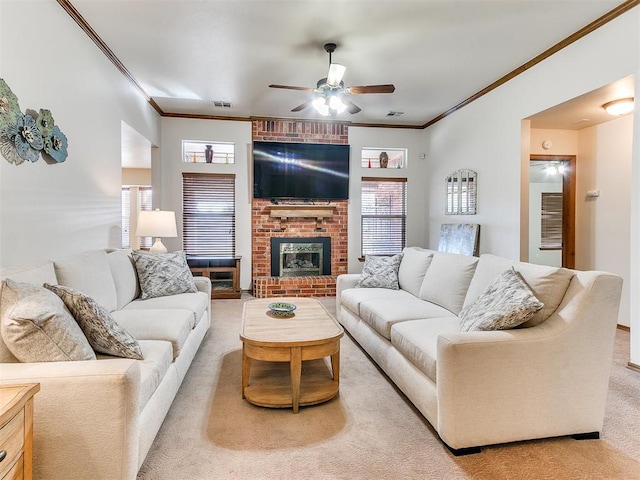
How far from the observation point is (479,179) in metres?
4.79

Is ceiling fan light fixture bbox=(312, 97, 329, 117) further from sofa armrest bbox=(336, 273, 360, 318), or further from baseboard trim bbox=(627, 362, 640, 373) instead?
baseboard trim bbox=(627, 362, 640, 373)

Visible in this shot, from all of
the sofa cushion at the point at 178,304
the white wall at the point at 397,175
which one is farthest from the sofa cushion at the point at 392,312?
the white wall at the point at 397,175

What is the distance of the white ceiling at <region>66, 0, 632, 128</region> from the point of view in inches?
113

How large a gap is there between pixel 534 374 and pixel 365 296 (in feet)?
5.87

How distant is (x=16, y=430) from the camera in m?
1.17

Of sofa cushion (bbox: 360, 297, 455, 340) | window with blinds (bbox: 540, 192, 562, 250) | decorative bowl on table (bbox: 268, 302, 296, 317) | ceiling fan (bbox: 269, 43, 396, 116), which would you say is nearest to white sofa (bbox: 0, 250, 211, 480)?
decorative bowl on table (bbox: 268, 302, 296, 317)

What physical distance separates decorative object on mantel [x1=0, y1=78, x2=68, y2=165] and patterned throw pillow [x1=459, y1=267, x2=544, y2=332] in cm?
299

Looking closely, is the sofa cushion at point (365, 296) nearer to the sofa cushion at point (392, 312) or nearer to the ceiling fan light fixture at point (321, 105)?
the sofa cushion at point (392, 312)

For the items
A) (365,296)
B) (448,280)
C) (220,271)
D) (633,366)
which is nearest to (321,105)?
(365,296)

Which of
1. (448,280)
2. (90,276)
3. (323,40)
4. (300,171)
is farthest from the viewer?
(300,171)

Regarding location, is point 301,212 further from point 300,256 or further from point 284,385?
point 284,385

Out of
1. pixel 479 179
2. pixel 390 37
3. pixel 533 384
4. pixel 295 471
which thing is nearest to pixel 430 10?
pixel 390 37

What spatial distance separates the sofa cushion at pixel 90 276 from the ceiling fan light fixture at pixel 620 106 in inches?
192

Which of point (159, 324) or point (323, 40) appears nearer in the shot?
point (159, 324)
